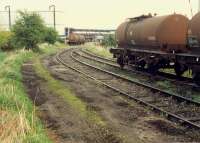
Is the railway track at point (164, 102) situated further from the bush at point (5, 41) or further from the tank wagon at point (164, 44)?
the bush at point (5, 41)

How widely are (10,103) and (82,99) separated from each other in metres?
3.73

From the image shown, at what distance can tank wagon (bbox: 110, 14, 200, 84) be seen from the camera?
760 inches

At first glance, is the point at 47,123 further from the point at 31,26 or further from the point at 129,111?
the point at 31,26

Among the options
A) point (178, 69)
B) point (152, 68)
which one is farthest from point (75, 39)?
point (178, 69)

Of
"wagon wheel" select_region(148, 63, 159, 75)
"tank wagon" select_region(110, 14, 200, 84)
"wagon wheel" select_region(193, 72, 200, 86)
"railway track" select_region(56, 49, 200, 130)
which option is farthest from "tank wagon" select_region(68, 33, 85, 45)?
"wagon wheel" select_region(193, 72, 200, 86)

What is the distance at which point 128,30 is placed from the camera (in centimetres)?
2862

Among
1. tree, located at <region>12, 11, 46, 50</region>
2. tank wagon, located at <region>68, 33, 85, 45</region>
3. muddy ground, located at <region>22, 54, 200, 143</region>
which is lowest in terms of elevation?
tank wagon, located at <region>68, 33, 85, 45</region>

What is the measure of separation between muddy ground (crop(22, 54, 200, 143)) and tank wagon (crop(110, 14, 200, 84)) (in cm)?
373

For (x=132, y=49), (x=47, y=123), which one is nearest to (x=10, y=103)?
(x=47, y=123)

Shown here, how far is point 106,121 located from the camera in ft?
41.4

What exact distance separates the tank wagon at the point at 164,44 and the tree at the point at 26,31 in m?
26.8

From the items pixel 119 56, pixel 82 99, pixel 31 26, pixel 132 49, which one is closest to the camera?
pixel 82 99

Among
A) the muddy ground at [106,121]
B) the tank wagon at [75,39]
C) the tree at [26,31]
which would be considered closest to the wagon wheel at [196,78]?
the muddy ground at [106,121]

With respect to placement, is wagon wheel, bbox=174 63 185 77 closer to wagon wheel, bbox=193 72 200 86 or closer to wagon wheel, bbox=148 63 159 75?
wagon wheel, bbox=148 63 159 75
